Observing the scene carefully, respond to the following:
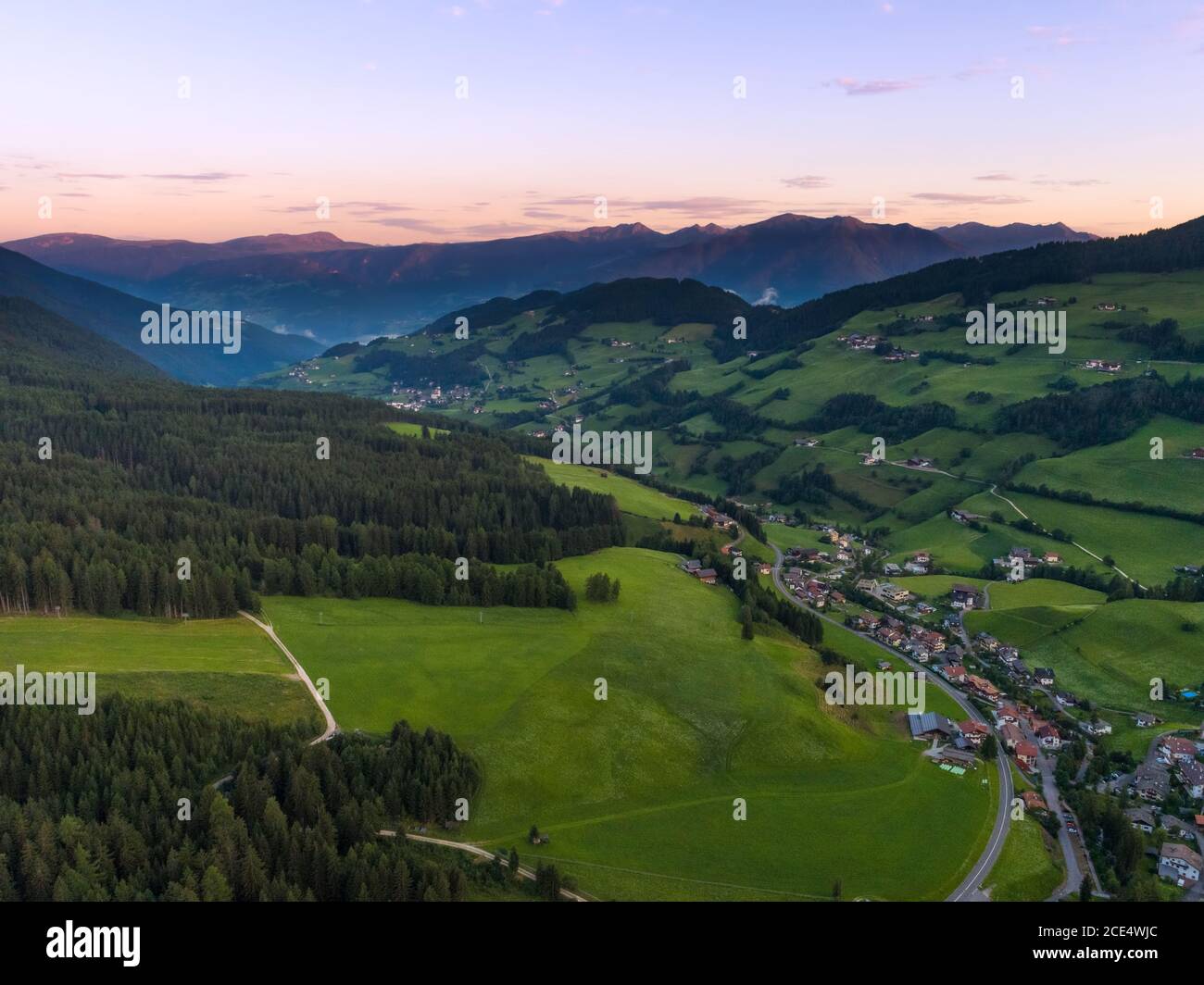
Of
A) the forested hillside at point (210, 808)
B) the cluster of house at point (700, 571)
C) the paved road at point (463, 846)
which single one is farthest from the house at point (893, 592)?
the paved road at point (463, 846)

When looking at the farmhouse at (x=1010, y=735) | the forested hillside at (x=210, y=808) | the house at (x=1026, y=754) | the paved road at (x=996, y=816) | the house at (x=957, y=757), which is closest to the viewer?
the forested hillside at (x=210, y=808)

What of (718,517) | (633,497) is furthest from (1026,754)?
(633,497)

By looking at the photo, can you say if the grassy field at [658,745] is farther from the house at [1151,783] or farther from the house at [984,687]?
the house at [984,687]

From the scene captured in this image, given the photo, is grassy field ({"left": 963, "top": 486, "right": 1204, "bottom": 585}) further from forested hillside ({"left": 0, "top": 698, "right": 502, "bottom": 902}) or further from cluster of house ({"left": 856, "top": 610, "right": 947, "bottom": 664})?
forested hillside ({"left": 0, "top": 698, "right": 502, "bottom": 902})

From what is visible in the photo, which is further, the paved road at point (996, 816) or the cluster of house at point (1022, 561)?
the cluster of house at point (1022, 561)

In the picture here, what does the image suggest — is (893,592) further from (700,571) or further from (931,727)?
(931,727)
